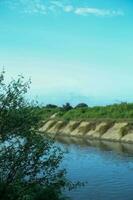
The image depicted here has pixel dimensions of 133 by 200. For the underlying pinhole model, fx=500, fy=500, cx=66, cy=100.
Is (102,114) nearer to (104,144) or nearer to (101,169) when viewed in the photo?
(104,144)

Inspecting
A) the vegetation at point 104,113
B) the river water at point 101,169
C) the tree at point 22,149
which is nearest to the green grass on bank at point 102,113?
the vegetation at point 104,113

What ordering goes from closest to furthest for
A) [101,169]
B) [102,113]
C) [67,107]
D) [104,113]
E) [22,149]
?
[22,149]
[101,169]
[104,113]
[102,113]
[67,107]

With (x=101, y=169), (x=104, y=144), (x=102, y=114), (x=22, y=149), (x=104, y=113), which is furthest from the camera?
(x=102, y=114)

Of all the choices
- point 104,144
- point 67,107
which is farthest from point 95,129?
point 67,107

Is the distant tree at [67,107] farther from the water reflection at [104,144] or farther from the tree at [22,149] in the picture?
the tree at [22,149]

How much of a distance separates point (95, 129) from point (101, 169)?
44608 millimetres

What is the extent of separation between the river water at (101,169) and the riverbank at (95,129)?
15.2 ft

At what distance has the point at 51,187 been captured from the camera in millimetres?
25891

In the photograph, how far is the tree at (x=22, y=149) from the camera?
2550cm

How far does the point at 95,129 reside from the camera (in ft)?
326

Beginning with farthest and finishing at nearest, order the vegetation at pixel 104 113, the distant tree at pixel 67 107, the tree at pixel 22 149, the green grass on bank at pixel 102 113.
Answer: the distant tree at pixel 67 107
the green grass on bank at pixel 102 113
the vegetation at pixel 104 113
the tree at pixel 22 149

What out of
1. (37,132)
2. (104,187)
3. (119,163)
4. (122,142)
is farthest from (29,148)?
(122,142)

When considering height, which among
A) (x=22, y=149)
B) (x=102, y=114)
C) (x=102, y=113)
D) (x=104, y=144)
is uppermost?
(x=102, y=113)

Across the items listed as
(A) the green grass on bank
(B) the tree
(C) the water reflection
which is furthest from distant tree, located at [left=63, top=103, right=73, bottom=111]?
(B) the tree
